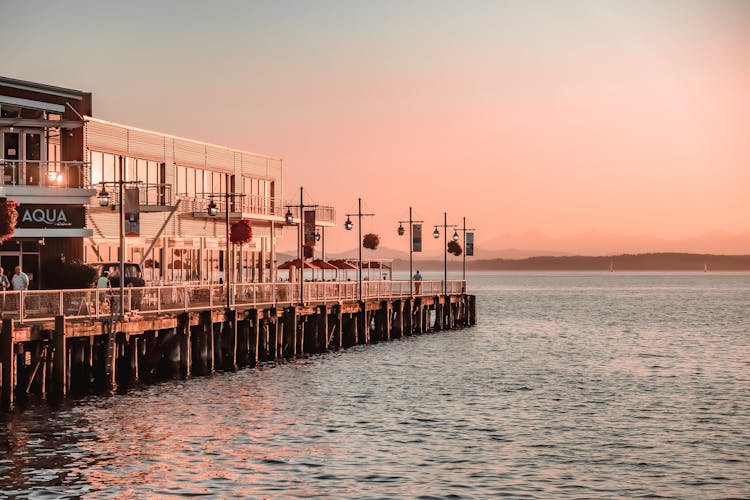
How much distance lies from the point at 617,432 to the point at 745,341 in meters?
48.6

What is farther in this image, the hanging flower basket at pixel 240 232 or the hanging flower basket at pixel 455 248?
Result: the hanging flower basket at pixel 455 248

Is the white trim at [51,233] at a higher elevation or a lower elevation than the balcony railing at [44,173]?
lower

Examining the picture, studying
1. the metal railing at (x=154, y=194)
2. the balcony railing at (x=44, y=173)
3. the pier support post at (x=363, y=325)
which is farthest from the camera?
the pier support post at (x=363, y=325)

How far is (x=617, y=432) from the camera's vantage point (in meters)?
36.5

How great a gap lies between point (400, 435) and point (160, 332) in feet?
51.9

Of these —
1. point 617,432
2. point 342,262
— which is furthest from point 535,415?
point 342,262

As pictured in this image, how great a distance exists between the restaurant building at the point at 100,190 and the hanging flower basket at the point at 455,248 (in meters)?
29.2

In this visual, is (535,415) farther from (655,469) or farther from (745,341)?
(745,341)

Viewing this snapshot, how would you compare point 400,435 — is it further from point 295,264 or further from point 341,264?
point 341,264

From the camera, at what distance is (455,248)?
102250mm

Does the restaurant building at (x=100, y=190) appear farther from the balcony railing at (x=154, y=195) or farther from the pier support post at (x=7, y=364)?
the pier support post at (x=7, y=364)

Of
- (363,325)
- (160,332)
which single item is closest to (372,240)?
(363,325)

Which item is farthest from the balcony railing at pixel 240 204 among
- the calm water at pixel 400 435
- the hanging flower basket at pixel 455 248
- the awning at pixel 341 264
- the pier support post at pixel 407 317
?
the hanging flower basket at pixel 455 248

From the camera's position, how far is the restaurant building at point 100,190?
5356 centimetres
